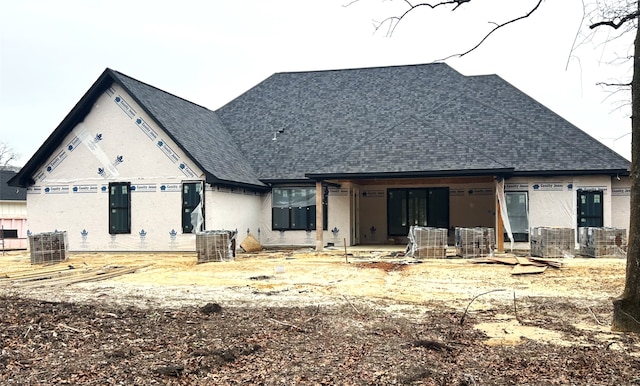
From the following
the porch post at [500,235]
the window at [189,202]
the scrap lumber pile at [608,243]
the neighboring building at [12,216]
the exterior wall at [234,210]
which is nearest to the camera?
the scrap lumber pile at [608,243]

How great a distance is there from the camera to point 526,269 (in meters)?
14.1

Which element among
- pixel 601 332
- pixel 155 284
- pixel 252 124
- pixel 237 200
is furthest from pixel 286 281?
pixel 252 124

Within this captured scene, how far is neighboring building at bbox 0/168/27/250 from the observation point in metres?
28.2

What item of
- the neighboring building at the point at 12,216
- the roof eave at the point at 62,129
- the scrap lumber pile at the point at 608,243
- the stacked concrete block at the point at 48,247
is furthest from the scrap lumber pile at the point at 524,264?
the neighboring building at the point at 12,216

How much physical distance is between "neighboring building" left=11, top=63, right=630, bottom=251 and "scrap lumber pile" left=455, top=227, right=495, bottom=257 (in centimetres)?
172

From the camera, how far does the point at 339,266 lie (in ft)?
51.2

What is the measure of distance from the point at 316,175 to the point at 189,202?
4.82 meters

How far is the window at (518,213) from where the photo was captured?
20.8m

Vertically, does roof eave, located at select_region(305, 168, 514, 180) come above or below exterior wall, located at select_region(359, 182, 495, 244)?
above

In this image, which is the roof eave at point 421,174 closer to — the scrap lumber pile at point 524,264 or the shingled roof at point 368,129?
the shingled roof at point 368,129

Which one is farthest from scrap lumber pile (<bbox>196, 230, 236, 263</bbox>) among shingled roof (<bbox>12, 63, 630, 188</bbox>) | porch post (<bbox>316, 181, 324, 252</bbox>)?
porch post (<bbox>316, 181, 324, 252</bbox>)

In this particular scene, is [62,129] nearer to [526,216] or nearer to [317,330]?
[317,330]

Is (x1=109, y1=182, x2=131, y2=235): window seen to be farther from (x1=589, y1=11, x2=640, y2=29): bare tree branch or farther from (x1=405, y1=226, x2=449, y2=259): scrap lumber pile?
(x1=589, y1=11, x2=640, y2=29): bare tree branch

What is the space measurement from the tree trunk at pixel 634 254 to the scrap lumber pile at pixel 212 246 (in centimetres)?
1208
